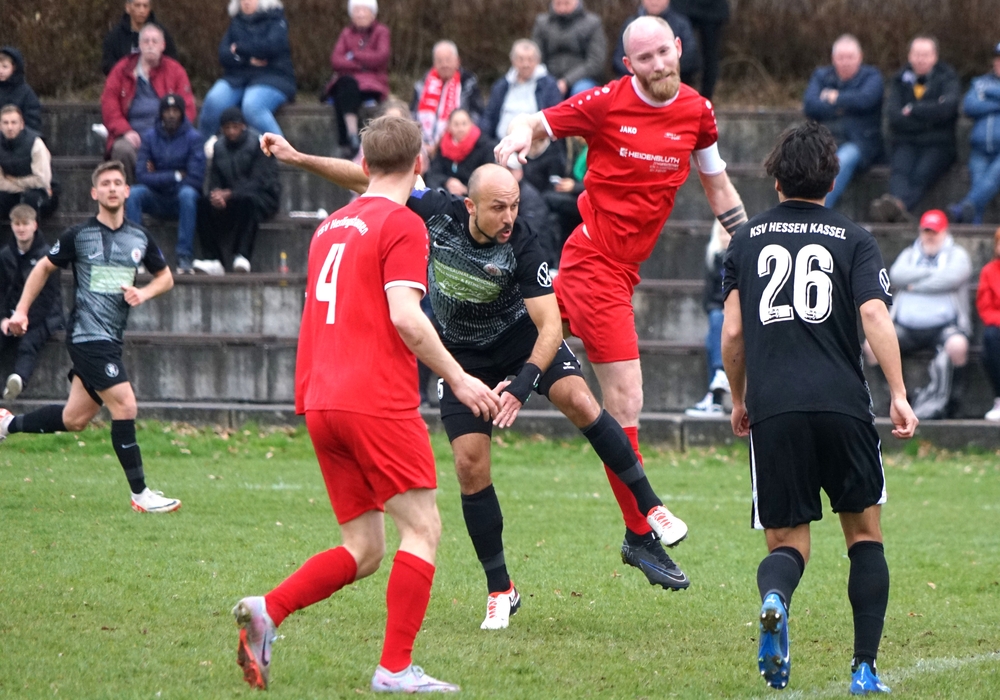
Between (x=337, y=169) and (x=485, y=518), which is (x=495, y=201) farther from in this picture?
(x=485, y=518)

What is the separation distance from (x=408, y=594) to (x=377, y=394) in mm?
804

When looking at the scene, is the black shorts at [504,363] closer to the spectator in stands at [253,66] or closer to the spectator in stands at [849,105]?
the spectator in stands at [849,105]

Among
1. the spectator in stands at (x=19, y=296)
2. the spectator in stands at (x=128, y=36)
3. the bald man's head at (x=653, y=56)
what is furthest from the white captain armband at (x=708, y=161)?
the spectator in stands at (x=128, y=36)

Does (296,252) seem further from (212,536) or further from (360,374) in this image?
(360,374)

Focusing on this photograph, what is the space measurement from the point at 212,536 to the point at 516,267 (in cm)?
330

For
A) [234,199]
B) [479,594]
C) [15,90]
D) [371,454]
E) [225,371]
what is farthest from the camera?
[15,90]

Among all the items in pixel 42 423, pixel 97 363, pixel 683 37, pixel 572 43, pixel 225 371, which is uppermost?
pixel 683 37

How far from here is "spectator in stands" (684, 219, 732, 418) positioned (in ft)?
44.2

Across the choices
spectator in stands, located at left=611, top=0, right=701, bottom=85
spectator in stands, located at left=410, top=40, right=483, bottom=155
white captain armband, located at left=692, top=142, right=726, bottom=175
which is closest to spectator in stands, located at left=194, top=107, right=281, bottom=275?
spectator in stands, located at left=410, top=40, right=483, bottom=155

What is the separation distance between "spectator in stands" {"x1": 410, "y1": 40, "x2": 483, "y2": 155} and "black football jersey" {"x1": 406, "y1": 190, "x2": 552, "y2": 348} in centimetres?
922

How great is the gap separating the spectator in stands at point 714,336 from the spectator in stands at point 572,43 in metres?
3.49

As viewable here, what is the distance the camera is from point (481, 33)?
19750 millimetres

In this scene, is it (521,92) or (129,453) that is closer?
(129,453)

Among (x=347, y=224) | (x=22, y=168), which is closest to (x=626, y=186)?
(x=347, y=224)
